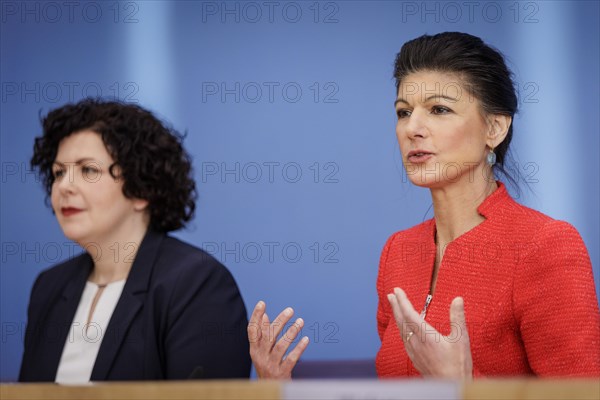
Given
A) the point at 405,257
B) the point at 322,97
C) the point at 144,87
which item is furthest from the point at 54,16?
the point at 405,257

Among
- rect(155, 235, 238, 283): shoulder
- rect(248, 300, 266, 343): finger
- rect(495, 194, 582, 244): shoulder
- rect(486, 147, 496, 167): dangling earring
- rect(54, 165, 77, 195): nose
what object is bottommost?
rect(248, 300, 266, 343): finger

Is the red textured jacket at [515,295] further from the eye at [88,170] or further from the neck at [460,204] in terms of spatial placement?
the eye at [88,170]

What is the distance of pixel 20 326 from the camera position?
2.39m

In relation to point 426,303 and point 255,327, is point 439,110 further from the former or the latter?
point 255,327

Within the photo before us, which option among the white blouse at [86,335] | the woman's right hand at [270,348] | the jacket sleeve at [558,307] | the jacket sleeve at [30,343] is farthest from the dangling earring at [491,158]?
the jacket sleeve at [30,343]

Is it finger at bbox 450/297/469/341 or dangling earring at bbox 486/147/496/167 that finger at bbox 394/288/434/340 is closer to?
finger at bbox 450/297/469/341

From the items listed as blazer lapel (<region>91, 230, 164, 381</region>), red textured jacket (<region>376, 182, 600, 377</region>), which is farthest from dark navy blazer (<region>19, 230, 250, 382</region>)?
red textured jacket (<region>376, 182, 600, 377</region>)

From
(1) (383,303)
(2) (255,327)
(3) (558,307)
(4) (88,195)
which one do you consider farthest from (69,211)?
(3) (558,307)

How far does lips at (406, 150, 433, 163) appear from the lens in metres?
1.63

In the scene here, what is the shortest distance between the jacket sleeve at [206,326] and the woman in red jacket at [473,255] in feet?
0.31

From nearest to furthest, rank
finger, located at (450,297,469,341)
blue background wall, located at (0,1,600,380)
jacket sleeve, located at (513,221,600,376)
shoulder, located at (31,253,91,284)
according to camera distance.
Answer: finger, located at (450,297,469,341) < jacket sleeve, located at (513,221,600,376) < shoulder, located at (31,253,91,284) < blue background wall, located at (0,1,600,380)

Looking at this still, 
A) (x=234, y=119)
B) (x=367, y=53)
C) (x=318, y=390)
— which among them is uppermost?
(x=367, y=53)

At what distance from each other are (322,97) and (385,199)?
1.15 feet

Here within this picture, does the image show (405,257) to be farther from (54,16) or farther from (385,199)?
(54,16)
